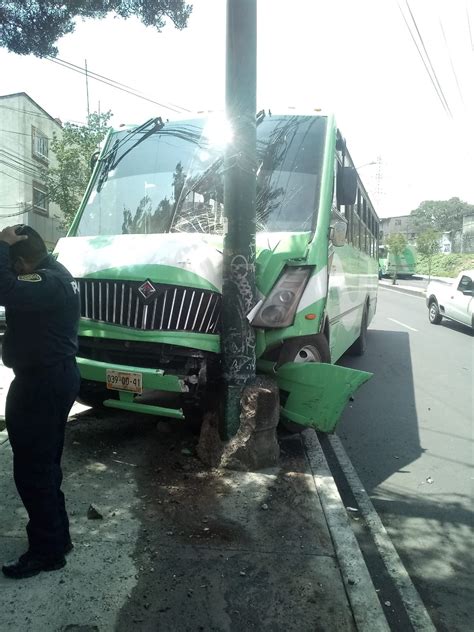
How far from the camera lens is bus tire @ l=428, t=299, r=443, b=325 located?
15375 mm

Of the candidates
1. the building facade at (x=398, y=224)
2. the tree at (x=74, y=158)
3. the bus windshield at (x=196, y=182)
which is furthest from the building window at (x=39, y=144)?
the building facade at (x=398, y=224)

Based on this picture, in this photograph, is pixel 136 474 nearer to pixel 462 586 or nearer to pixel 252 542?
pixel 252 542

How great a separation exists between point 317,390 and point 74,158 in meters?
19.5

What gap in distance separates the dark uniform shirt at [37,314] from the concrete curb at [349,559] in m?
2.02

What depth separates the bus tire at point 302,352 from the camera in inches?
184

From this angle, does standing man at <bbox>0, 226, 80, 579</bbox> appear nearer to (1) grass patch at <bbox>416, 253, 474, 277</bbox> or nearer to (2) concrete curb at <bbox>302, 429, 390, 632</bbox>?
(2) concrete curb at <bbox>302, 429, 390, 632</bbox>

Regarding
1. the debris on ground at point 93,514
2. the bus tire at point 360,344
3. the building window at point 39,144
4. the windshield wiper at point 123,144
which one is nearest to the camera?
the debris on ground at point 93,514

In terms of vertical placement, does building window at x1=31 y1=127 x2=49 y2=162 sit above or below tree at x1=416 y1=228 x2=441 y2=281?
above

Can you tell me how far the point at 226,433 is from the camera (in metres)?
4.52

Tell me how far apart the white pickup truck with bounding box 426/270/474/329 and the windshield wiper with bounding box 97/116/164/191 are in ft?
33.3

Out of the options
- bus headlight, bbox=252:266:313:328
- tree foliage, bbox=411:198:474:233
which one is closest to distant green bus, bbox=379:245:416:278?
bus headlight, bbox=252:266:313:328

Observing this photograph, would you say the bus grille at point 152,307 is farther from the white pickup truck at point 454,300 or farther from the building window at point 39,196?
the building window at point 39,196

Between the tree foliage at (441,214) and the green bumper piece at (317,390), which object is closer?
the green bumper piece at (317,390)

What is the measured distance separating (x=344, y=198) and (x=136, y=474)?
131 inches
